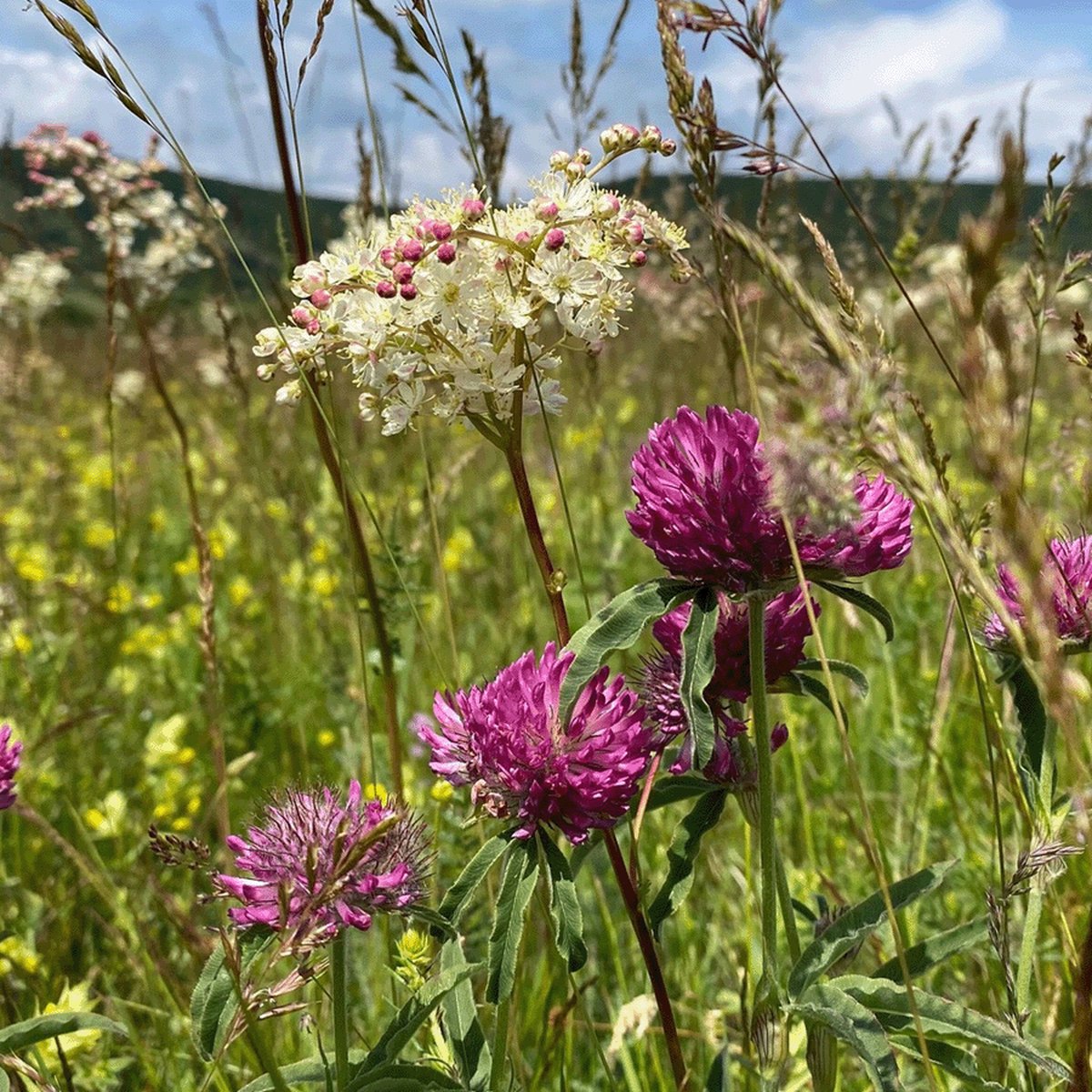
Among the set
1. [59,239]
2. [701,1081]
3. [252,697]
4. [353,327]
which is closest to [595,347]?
[353,327]

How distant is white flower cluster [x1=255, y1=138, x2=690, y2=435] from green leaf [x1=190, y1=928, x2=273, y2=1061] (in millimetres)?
477

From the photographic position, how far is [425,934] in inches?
45.0

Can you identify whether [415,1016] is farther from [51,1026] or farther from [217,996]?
[51,1026]

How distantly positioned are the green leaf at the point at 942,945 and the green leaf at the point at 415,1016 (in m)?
0.41

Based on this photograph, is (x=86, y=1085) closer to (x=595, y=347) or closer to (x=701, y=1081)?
(x=701, y=1081)

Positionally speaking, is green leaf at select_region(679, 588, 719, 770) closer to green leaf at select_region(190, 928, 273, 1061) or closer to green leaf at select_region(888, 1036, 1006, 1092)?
green leaf at select_region(888, 1036, 1006, 1092)

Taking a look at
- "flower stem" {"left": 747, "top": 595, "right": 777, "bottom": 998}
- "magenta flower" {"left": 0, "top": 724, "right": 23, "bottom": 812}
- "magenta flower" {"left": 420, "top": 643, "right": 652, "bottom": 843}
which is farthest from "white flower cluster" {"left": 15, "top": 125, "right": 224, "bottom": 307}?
"flower stem" {"left": 747, "top": 595, "right": 777, "bottom": 998}

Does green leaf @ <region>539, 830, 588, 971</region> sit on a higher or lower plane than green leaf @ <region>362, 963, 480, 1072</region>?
higher

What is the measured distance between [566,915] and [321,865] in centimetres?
20

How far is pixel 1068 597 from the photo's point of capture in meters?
1.04

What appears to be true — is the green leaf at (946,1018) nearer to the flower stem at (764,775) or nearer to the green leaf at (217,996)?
the flower stem at (764,775)

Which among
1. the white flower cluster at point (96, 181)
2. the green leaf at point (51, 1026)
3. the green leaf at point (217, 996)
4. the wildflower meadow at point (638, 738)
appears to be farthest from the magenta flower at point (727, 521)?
the white flower cluster at point (96, 181)

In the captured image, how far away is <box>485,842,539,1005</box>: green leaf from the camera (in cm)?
92

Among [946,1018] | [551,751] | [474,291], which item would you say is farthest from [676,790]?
[474,291]
